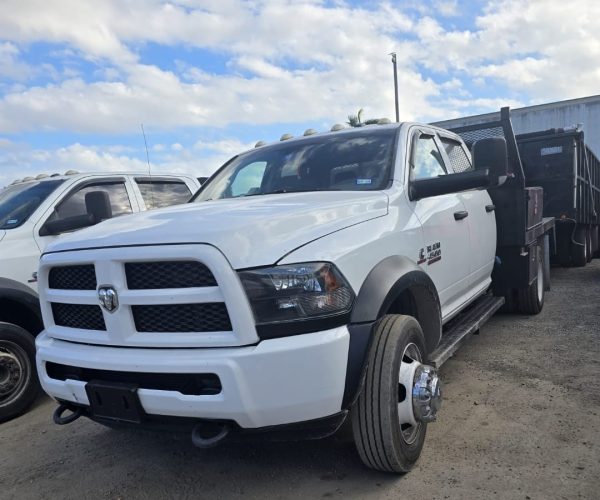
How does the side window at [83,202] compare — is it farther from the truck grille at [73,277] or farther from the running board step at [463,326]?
the running board step at [463,326]

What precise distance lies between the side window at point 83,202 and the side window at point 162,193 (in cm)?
24

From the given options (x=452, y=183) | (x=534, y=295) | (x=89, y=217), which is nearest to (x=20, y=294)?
(x=89, y=217)

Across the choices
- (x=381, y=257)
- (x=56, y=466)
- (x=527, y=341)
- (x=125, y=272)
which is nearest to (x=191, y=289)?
(x=125, y=272)

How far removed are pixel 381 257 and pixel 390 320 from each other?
1.07 feet

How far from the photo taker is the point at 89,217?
4086mm

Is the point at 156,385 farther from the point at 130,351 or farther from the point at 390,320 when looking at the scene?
the point at 390,320

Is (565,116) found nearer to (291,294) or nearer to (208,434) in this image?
(291,294)

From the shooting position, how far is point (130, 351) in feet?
8.09

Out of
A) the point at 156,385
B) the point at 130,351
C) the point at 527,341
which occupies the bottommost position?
the point at 527,341

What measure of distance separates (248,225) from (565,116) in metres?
19.5

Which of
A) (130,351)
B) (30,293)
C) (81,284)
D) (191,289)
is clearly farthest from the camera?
(30,293)

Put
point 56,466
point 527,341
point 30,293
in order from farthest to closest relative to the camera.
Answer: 1. point 527,341
2. point 30,293
3. point 56,466

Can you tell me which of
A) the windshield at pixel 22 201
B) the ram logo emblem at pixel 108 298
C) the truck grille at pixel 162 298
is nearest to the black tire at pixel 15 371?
the windshield at pixel 22 201

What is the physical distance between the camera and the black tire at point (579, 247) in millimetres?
9203
